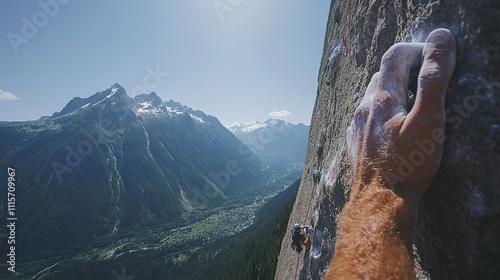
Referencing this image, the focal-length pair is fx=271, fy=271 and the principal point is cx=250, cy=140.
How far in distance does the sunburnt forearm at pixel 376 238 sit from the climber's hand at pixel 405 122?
15cm

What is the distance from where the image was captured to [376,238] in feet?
8.45

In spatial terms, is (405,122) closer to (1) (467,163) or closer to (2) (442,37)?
(1) (467,163)

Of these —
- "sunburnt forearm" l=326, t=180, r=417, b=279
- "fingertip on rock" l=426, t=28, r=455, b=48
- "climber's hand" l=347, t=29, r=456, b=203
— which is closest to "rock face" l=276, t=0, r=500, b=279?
"fingertip on rock" l=426, t=28, r=455, b=48

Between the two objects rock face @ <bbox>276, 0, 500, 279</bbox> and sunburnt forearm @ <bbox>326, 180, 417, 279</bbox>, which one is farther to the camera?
rock face @ <bbox>276, 0, 500, 279</bbox>

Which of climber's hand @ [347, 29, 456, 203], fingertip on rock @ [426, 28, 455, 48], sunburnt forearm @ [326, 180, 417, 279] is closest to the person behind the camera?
sunburnt forearm @ [326, 180, 417, 279]

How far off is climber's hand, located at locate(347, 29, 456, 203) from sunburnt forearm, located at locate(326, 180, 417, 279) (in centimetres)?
15

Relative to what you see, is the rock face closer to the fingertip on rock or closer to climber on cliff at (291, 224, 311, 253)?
the fingertip on rock

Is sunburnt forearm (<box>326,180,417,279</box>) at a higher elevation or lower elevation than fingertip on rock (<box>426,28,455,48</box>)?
lower

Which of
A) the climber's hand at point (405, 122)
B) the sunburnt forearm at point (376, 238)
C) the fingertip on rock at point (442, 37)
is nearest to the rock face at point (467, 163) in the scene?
the fingertip on rock at point (442, 37)

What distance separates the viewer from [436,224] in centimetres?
314

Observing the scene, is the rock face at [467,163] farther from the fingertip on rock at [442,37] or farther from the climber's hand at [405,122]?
the climber's hand at [405,122]

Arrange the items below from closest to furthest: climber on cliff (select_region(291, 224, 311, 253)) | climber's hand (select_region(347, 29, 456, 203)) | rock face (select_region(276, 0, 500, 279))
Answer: rock face (select_region(276, 0, 500, 279)) < climber's hand (select_region(347, 29, 456, 203)) < climber on cliff (select_region(291, 224, 311, 253))

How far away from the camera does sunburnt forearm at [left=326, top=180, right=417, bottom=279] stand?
2.36 m

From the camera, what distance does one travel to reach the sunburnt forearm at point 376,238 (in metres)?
2.36
